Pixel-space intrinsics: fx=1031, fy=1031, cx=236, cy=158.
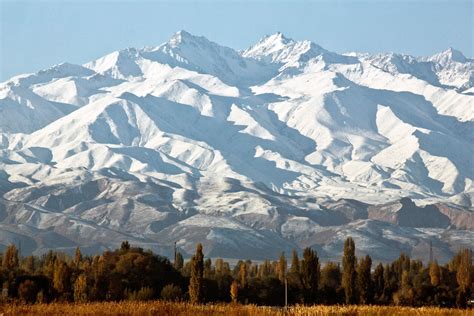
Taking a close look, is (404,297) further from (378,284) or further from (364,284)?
(378,284)

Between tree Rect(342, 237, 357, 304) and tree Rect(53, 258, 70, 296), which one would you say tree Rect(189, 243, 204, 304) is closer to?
tree Rect(53, 258, 70, 296)

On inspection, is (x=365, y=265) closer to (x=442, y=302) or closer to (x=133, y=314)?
(x=442, y=302)

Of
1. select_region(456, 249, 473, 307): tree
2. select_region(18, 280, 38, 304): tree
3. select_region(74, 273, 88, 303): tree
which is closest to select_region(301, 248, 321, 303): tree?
select_region(456, 249, 473, 307): tree

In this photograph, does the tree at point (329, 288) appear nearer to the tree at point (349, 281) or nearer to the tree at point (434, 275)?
the tree at point (349, 281)

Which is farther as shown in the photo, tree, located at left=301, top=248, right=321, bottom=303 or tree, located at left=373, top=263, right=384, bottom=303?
tree, located at left=373, top=263, right=384, bottom=303

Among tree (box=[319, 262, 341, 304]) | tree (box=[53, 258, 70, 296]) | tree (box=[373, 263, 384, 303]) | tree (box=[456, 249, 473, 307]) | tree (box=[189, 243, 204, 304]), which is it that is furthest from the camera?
tree (box=[373, 263, 384, 303])

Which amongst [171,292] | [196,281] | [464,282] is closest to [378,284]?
[464,282]

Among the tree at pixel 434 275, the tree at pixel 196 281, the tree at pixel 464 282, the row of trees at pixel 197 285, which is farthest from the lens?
the tree at pixel 434 275

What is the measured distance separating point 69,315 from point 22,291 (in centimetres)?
4919

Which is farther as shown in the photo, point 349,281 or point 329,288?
point 329,288

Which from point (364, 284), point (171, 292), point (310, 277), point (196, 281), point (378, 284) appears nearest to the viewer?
point (171, 292)

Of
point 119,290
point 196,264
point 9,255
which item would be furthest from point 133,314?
point 9,255

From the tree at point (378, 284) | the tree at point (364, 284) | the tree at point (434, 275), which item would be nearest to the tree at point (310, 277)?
the tree at point (364, 284)

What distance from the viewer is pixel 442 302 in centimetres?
15450
